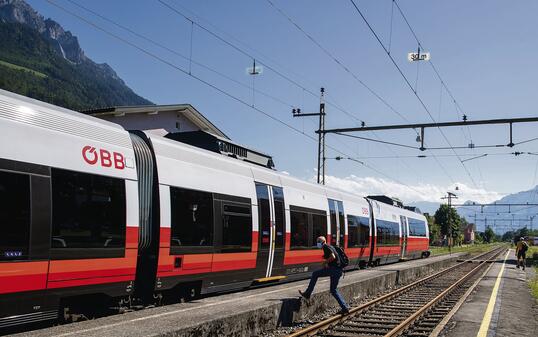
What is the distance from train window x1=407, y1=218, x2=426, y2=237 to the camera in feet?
111

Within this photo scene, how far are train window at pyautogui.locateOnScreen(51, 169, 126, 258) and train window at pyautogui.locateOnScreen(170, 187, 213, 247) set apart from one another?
1.47 meters

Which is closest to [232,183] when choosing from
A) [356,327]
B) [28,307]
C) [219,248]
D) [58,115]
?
[219,248]

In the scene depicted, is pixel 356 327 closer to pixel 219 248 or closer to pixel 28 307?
pixel 219 248

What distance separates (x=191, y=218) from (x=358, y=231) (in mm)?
12893

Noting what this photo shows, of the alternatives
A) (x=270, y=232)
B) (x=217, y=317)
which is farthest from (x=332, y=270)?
(x=217, y=317)

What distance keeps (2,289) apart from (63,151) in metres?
2.12

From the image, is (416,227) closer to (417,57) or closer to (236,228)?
(417,57)

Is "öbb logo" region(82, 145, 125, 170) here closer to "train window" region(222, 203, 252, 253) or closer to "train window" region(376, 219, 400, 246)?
"train window" region(222, 203, 252, 253)

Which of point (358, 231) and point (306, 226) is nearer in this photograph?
point (306, 226)

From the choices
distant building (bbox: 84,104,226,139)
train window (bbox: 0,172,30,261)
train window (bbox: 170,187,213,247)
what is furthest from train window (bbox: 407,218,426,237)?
train window (bbox: 0,172,30,261)

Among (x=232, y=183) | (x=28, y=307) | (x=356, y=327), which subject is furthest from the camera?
(x=232, y=183)

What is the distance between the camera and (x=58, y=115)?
782 centimetres

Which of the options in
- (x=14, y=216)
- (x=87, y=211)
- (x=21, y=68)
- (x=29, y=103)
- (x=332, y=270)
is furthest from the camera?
(x=21, y=68)

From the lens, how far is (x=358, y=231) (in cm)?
2191
